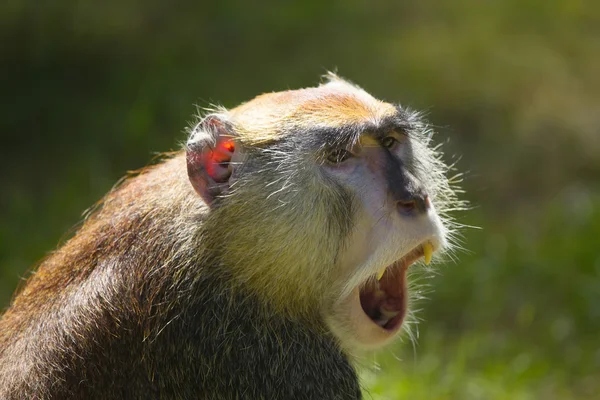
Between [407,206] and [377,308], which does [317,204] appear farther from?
[377,308]

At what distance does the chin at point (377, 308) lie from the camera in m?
3.38

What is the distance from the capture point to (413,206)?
3199 millimetres

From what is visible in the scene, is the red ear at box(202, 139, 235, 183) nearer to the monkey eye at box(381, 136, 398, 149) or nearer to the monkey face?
the monkey face

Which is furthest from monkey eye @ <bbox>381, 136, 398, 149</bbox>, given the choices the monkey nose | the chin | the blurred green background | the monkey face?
the blurred green background

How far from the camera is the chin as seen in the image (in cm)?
338

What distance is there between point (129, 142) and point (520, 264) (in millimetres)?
3134

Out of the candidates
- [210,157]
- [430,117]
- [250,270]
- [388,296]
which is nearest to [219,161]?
[210,157]

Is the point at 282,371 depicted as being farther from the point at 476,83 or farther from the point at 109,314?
the point at 476,83

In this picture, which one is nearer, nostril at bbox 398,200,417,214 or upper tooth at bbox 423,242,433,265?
nostril at bbox 398,200,417,214

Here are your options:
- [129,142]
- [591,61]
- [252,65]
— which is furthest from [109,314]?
[591,61]

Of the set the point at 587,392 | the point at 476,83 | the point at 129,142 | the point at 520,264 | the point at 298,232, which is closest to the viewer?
the point at 298,232

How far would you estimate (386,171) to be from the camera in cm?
326

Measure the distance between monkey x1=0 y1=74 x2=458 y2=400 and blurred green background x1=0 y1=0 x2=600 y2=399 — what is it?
1.56m

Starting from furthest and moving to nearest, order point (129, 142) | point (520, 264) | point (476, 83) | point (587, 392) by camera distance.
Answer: point (476, 83)
point (129, 142)
point (520, 264)
point (587, 392)
